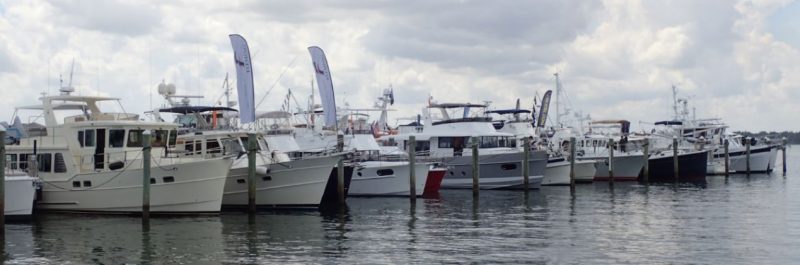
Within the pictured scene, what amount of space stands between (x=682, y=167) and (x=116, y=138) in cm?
4166

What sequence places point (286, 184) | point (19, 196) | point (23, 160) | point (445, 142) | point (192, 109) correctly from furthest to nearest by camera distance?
point (445, 142) < point (192, 109) < point (286, 184) < point (23, 160) < point (19, 196)

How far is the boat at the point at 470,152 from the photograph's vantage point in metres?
50.5

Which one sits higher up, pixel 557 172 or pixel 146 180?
pixel 146 180

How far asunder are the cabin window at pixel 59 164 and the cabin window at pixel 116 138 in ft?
5.41

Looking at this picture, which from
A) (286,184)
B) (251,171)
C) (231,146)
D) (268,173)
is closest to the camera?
(251,171)

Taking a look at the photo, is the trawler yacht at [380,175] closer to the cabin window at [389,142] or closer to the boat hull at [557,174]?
the cabin window at [389,142]

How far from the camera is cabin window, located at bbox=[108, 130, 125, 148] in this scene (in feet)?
114

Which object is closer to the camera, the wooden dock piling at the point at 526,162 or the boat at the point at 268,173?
the boat at the point at 268,173

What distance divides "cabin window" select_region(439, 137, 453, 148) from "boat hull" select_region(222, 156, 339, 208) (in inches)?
656

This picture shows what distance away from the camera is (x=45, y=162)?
113 ft

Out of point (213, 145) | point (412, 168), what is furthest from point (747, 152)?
point (213, 145)

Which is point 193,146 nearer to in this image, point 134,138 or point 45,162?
point 134,138

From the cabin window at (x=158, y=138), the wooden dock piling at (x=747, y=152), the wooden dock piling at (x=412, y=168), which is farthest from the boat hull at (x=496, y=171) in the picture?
the wooden dock piling at (x=747, y=152)

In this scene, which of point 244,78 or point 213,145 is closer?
point 213,145
